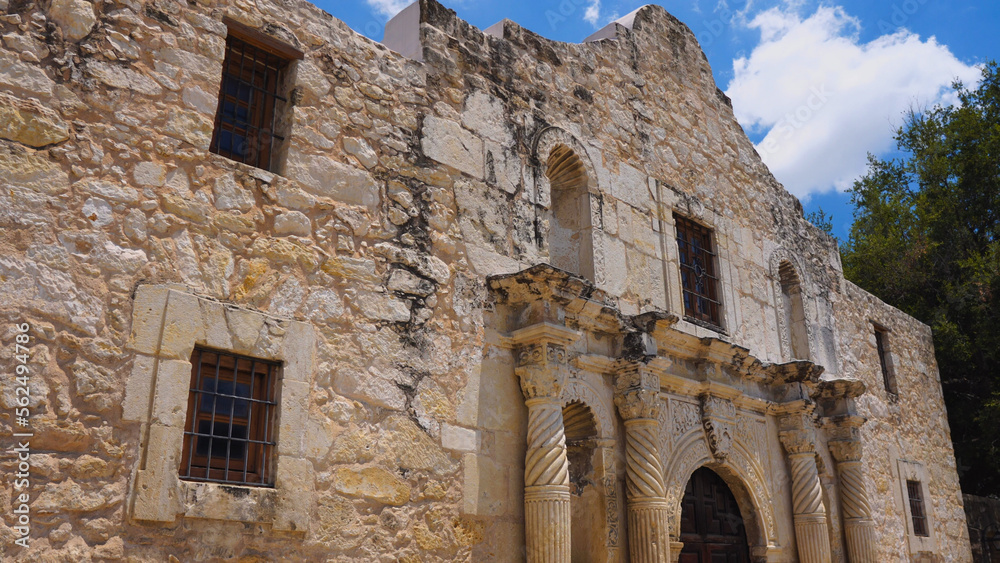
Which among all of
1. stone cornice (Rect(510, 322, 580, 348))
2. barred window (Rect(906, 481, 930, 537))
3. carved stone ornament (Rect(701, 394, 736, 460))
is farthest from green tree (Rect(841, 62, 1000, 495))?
stone cornice (Rect(510, 322, 580, 348))

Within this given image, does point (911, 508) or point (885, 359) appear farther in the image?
point (885, 359)

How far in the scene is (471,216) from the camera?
5.96 meters

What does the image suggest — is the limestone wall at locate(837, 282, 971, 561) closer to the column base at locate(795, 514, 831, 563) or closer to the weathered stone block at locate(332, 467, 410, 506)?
the column base at locate(795, 514, 831, 563)

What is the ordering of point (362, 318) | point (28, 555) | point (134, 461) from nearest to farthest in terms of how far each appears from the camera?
1. point (28, 555)
2. point (134, 461)
3. point (362, 318)

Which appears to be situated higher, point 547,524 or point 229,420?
point 229,420

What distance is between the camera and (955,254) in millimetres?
15305

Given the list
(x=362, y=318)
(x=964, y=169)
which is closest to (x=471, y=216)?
(x=362, y=318)

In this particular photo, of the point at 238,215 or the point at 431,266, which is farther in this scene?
the point at 431,266

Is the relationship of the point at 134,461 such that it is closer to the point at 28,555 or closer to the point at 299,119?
the point at 28,555

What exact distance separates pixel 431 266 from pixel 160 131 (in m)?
1.89

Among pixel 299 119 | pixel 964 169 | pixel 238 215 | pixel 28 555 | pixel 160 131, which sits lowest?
pixel 28 555

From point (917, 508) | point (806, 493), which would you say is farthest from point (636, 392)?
point (917, 508)

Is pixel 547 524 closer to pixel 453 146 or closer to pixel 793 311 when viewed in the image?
pixel 453 146

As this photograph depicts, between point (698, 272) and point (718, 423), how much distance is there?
1.56m
